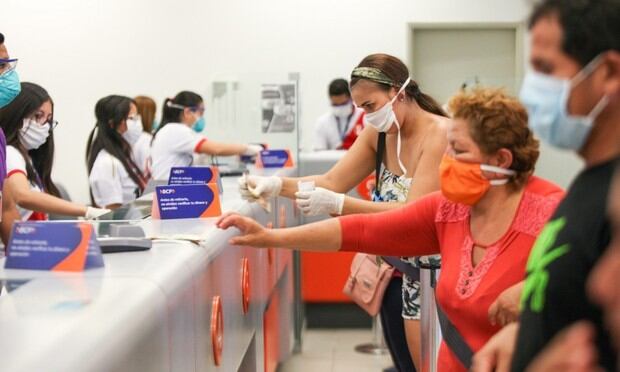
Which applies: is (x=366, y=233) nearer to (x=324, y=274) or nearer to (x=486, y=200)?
(x=486, y=200)

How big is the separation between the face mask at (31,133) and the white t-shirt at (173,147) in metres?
1.81

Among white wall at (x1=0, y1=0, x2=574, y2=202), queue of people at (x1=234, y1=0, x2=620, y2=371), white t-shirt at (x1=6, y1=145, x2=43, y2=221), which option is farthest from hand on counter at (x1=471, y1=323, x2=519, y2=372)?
white wall at (x1=0, y1=0, x2=574, y2=202)

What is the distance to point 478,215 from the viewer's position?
2072 millimetres

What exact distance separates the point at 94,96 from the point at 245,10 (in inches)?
74.4

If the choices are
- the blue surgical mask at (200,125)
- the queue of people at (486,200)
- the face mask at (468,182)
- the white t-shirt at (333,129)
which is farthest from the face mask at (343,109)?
the face mask at (468,182)

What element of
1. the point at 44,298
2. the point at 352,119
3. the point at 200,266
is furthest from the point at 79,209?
the point at 352,119

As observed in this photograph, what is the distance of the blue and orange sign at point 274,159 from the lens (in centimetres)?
526

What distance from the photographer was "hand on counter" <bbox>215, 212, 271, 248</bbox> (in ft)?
7.47

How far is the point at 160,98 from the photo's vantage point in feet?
32.2

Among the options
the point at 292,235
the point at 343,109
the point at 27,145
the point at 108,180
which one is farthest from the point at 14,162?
the point at 343,109

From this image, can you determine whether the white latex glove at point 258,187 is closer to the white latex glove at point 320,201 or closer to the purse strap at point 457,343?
the white latex glove at point 320,201

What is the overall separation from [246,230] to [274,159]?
9.97 feet

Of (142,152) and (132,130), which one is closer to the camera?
(132,130)

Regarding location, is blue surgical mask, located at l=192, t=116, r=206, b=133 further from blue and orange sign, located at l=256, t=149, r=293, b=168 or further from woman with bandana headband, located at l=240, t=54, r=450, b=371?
woman with bandana headband, located at l=240, t=54, r=450, b=371
